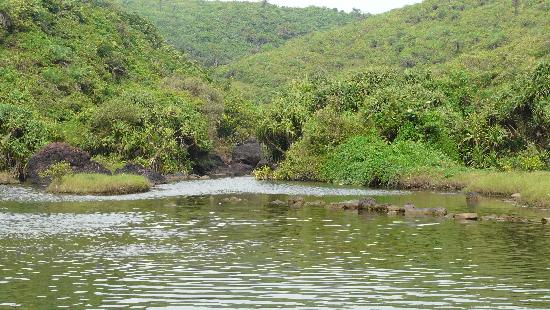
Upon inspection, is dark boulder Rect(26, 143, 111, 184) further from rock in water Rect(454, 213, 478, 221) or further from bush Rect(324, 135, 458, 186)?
rock in water Rect(454, 213, 478, 221)

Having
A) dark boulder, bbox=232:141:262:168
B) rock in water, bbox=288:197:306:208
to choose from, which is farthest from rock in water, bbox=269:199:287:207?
dark boulder, bbox=232:141:262:168

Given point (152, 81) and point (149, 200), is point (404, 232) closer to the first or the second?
point (149, 200)

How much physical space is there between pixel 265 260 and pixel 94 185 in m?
39.8

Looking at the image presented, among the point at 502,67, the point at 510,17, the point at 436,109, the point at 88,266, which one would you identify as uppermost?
the point at 510,17

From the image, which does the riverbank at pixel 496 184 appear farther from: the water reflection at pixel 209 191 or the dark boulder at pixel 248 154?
the dark boulder at pixel 248 154

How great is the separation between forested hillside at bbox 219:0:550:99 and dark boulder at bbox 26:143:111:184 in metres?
53.9

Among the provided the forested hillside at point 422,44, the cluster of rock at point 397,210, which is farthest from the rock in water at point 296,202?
the forested hillside at point 422,44

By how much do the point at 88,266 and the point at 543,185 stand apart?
3668cm

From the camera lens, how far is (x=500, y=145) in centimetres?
8138

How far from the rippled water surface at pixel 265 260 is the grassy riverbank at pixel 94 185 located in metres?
14.7

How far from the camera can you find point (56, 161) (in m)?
80.8

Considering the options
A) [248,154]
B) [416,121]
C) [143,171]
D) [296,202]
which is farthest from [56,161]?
[416,121]

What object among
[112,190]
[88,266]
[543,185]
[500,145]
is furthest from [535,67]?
[88,266]

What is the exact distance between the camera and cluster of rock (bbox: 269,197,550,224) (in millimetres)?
46500
